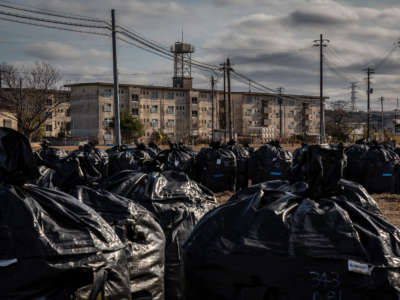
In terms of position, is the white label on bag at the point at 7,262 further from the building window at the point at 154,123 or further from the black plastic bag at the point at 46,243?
the building window at the point at 154,123

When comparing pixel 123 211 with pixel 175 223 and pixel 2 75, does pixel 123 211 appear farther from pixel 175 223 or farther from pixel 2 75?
pixel 2 75

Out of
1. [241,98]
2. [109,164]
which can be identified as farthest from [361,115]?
[109,164]

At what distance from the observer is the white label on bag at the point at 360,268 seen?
2027mm

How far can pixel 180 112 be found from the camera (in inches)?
2579

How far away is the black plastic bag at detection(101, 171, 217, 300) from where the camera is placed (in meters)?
3.78

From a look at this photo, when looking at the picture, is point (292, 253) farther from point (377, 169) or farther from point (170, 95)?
point (170, 95)

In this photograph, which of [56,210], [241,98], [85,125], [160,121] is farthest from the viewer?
[241,98]

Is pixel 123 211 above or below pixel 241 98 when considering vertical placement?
below

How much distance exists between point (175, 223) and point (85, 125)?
56326mm

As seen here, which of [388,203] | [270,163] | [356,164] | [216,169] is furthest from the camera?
[270,163]

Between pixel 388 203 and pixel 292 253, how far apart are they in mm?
8584

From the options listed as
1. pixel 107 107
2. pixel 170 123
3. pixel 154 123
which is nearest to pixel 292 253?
pixel 107 107

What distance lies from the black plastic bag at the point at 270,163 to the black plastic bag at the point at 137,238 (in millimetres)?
7884

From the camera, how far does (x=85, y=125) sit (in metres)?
58.3
